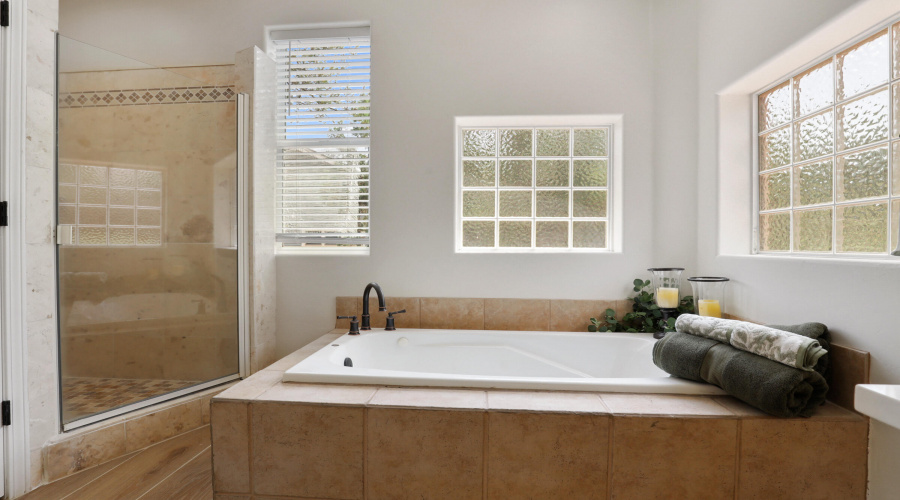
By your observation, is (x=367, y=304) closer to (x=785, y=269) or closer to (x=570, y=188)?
(x=570, y=188)

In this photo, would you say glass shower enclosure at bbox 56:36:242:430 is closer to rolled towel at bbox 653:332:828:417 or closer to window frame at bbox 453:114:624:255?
window frame at bbox 453:114:624:255

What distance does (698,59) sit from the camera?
2275 millimetres

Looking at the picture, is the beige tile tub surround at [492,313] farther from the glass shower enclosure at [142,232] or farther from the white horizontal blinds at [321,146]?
the glass shower enclosure at [142,232]

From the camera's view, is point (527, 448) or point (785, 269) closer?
point (527, 448)

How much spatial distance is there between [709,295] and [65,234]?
2889 millimetres

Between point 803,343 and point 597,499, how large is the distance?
757 millimetres

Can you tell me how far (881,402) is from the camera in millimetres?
807

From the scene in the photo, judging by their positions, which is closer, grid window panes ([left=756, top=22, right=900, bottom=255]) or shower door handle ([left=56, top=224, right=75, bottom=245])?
grid window panes ([left=756, top=22, right=900, bottom=255])

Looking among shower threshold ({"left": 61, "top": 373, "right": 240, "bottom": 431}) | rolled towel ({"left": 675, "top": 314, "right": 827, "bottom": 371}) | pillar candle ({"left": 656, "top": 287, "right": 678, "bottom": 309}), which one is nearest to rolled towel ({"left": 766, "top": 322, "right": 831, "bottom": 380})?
rolled towel ({"left": 675, "top": 314, "right": 827, "bottom": 371})

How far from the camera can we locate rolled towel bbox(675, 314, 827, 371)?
49.8 inches

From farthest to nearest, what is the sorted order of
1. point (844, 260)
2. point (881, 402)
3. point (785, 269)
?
point (785, 269) < point (844, 260) < point (881, 402)

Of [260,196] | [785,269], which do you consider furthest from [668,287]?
[260,196]

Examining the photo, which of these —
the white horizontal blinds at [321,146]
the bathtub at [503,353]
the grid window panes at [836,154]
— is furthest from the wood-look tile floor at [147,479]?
the grid window panes at [836,154]

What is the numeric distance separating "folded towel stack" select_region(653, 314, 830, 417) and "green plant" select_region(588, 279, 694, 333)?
69 cm
